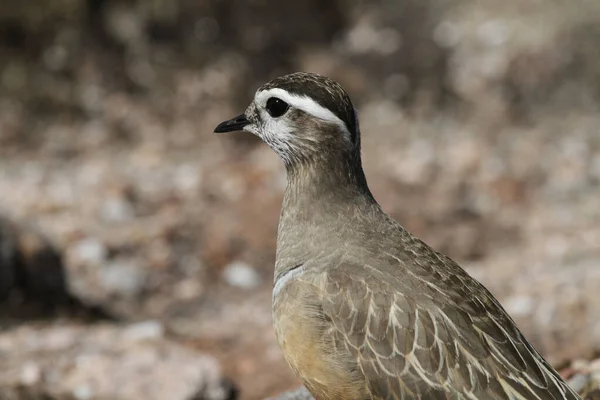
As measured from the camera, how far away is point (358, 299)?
16.6 ft

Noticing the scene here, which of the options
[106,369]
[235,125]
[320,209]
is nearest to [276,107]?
[235,125]

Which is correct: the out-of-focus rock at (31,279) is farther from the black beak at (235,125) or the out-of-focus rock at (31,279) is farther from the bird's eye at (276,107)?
the bird's eye at (276,107)

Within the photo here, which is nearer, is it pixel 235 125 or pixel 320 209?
pixel 320 209

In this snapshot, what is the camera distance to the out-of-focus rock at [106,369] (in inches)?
280

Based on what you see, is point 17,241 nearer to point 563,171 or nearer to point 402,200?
point 402,200

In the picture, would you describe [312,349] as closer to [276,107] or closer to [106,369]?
[276,107]

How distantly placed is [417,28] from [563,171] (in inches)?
160

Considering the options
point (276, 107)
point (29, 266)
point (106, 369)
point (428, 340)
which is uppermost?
point (29, 266)

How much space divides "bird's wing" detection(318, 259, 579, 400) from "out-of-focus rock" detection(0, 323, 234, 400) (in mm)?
2486

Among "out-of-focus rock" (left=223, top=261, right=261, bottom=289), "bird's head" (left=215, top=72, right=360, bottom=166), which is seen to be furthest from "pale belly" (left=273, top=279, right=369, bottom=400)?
"out-of-focus rock" (left=223, top=261, right=261, bottom=289)

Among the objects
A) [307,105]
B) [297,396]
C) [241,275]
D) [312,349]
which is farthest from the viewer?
[241,275]

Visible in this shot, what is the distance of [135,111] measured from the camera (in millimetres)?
12273

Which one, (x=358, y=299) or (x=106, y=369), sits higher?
(x=106, y=369)

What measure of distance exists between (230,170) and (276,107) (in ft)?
18.8
